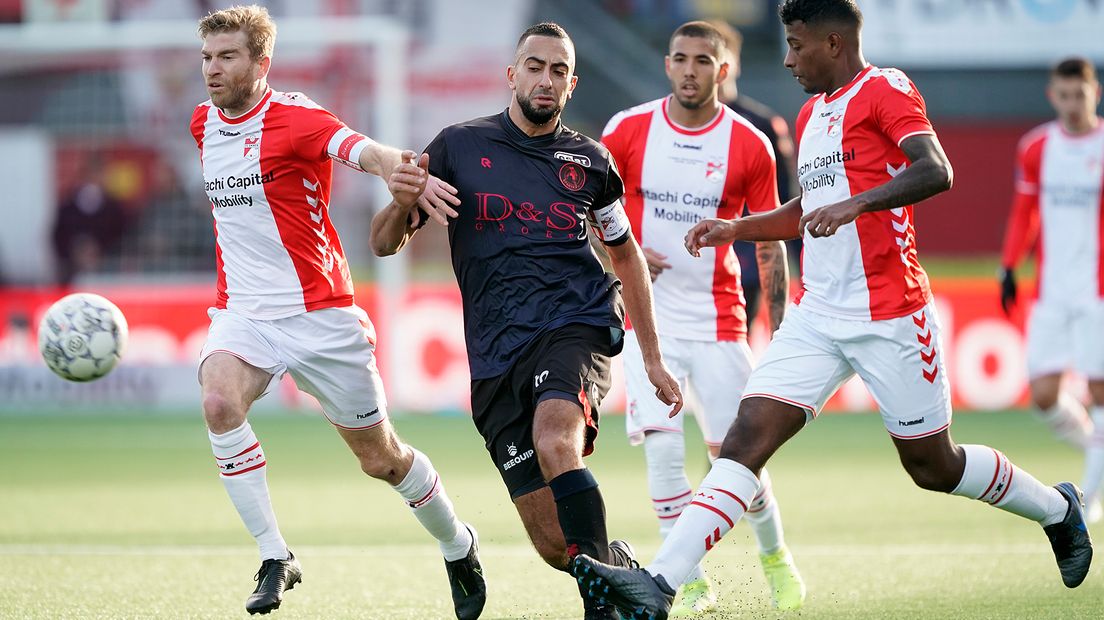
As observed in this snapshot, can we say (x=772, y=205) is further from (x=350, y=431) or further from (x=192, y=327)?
(x=192, y=327)

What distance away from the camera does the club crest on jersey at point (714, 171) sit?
21.5ft

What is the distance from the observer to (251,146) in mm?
5859

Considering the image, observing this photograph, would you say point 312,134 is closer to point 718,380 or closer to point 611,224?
point 611,224

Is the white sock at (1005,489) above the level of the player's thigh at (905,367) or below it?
below

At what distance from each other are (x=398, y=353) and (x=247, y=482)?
31.3ft

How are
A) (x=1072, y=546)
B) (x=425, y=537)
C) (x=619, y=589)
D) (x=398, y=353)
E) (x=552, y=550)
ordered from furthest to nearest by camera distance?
(x=398, y=353) < (x=425, y=537) < (x=1072, y=546) < (x=552, y=550) < (x=619, y=589)

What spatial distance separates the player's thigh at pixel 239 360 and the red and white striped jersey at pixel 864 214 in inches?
86.5

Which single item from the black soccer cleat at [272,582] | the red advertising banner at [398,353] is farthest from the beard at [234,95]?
the red advertising banner at [398,353]

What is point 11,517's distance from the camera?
28.6ft

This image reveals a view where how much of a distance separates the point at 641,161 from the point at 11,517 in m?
4.68

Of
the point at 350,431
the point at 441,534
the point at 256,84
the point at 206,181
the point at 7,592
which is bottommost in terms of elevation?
the point at 7,592

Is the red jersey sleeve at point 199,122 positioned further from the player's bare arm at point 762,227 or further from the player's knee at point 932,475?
the player's knee at point 932,475

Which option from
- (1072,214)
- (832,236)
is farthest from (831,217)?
(1072,214)

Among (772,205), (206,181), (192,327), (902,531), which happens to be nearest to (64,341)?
(206,181)
